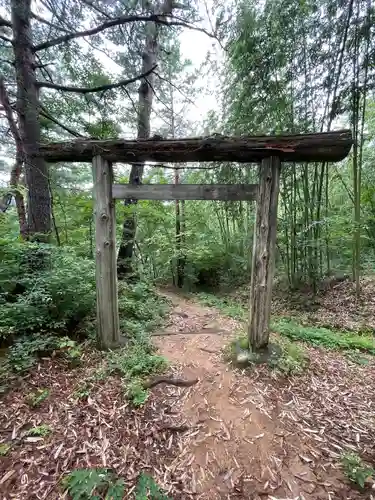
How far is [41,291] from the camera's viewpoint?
292 cm

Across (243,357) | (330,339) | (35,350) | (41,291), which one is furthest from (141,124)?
(330,339)

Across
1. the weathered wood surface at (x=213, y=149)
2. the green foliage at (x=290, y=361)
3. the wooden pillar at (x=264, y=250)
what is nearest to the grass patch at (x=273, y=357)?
the green foliage at (x=290, y=361)

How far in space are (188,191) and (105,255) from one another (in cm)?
128

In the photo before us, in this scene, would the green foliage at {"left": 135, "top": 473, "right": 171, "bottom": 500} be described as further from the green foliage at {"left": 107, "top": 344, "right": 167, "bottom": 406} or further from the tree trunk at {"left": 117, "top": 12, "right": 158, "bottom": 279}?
the tree trunk at {"left": 117, "top": 12, "right": 158, "bottom": 279}

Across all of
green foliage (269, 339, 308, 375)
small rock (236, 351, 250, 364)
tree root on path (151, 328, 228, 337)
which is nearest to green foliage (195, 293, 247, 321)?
tree root on path (151, 328, 228, 337)

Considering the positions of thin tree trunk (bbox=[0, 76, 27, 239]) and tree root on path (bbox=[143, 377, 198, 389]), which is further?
thin tree trunk (bbox=[0, 76, 27, 239])

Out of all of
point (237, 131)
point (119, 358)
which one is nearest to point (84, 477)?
point (119, 358)

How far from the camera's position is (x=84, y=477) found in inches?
64.6

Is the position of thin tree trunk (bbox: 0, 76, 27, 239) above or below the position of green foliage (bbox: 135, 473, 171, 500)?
above

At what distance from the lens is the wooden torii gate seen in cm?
253

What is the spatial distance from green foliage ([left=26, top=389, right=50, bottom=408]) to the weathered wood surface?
2576 millimetres

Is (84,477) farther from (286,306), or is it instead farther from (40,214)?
(286,306)

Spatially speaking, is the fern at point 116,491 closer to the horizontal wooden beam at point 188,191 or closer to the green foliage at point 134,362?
the green foliage at point 134,362

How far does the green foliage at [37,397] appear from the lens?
2.25m
